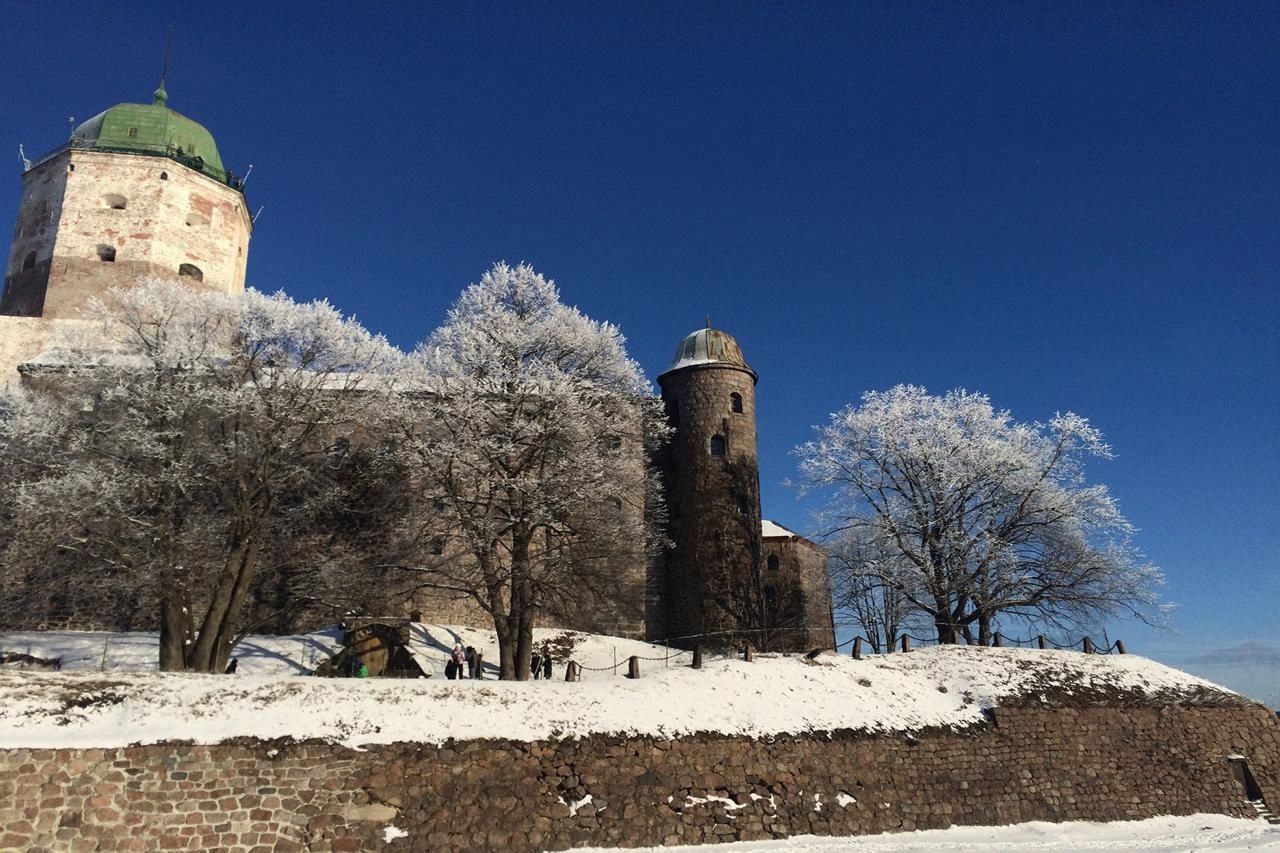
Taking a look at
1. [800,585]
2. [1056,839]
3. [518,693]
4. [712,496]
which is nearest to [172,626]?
[518,693]

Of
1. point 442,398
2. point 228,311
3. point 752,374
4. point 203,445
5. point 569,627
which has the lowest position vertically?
point 569,627

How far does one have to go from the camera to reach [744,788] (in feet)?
51.9

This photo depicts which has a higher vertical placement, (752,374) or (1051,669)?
(752,374)

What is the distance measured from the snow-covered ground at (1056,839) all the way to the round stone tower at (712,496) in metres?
11.0

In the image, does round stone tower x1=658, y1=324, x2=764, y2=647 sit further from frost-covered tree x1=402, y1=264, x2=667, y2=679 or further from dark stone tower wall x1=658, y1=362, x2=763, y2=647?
frost-covered tree x1=402, y1=264, x2=667, y2=679

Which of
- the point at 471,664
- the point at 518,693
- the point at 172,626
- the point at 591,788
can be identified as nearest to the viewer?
the point at 591,788

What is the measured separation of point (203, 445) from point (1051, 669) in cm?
2130

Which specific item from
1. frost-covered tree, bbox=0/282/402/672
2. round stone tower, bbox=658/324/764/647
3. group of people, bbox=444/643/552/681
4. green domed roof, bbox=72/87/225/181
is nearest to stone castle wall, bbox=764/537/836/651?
round stone tower, bbox=658/324/764/647

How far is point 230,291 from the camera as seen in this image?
108 ft

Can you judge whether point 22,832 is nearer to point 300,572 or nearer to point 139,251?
point 300,572

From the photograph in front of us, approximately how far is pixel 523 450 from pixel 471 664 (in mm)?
5197

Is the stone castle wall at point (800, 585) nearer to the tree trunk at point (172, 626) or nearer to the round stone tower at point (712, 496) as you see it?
the round stone tower at point (712, 496)

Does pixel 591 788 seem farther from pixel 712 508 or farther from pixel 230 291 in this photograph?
pixel 230 291

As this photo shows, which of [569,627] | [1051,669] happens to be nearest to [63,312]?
[569,627]
